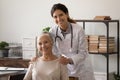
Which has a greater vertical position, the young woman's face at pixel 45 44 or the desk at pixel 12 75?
the young woman's face at pixel 45 44

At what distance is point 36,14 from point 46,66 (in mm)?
2828

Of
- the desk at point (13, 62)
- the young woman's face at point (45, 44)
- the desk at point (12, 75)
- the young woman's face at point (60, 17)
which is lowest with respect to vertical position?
the desk at point (13, 62)

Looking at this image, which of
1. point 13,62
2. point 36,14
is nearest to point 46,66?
point 13,62

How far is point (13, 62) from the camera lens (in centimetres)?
473

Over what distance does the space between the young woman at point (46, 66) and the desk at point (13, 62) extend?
2.39 meters

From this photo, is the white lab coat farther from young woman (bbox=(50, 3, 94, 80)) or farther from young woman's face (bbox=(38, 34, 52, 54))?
young woman's face (bbox=(38, 34, 52, 54))

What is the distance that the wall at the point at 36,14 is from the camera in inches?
176

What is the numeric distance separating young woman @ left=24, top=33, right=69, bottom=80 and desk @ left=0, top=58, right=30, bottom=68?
2.39 meters

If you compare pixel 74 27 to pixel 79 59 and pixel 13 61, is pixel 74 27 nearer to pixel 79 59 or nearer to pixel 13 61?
pixel 79 59

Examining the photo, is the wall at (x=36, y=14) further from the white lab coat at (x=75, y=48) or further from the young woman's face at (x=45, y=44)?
the young woman's face at (x=45, y=44)

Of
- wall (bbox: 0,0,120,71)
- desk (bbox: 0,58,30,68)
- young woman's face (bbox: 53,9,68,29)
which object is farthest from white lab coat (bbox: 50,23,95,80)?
desk (bbox: 0,58,30,68)

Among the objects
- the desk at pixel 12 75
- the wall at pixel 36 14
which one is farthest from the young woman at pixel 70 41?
the wall at pixel 36 14

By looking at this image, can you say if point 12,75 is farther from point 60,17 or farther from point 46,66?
point 60,17

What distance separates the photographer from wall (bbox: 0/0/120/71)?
14.7 feet
